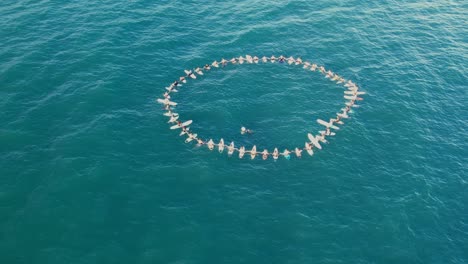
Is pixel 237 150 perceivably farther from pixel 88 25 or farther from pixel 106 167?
pixel 88 25

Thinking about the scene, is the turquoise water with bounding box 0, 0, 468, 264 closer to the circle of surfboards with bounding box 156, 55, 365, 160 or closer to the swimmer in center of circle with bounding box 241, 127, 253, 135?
the swimmer in center of circle with bounding box 241, 127, 253, 135

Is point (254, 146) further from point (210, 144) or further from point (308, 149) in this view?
point (308, 149)

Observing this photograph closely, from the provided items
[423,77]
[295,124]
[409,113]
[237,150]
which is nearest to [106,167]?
[237,150]

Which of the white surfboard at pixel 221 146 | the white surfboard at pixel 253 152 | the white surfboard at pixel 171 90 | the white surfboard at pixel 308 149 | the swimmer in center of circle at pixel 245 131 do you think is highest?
the white surfboard at pixel 171 90

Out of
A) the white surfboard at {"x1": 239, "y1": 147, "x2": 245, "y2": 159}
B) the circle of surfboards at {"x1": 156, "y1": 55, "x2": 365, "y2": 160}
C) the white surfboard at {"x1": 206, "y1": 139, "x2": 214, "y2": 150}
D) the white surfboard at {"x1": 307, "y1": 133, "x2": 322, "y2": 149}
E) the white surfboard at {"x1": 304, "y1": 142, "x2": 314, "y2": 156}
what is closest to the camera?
the white surfboard at {"x1": 239, "y1": 147, "x2": 245, "y2": 159}

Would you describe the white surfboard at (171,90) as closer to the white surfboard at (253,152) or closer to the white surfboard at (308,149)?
the white surfboard at (253,152)

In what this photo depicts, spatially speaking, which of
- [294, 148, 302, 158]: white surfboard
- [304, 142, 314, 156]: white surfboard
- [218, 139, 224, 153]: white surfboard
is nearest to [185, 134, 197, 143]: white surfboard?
[218, 139, 224, 153]: white surfboard

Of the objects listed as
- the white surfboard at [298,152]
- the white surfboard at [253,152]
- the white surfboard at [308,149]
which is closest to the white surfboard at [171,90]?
the white surfboard at [253,152]
